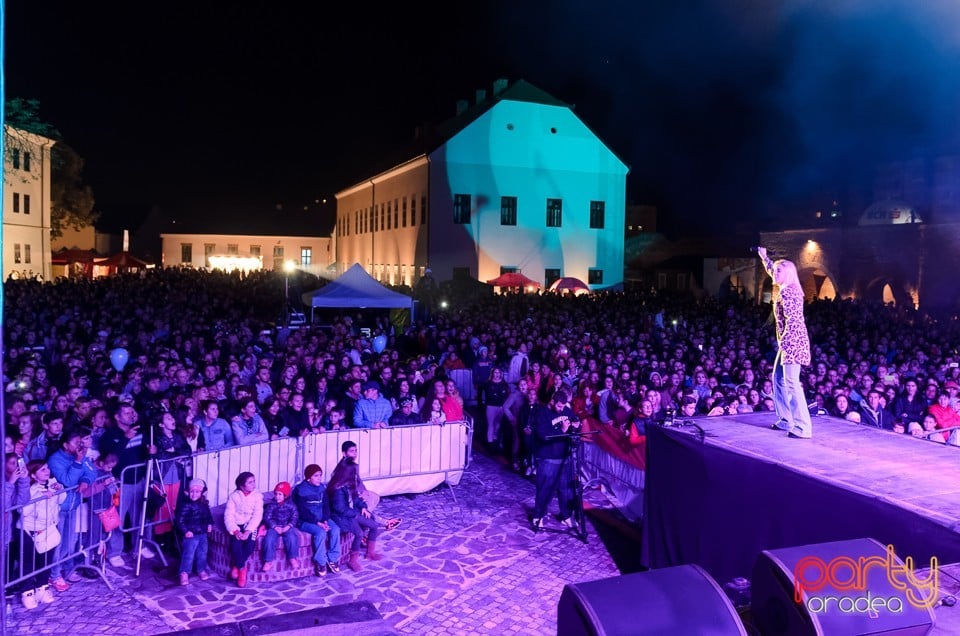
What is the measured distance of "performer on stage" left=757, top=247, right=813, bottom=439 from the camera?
727 cm

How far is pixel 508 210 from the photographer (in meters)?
34.6

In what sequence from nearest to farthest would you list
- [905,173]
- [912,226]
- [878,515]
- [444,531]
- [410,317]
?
[878,515] → [444,531] → [410,317] → [912,226] → [905,173]

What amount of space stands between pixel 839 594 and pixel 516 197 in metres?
31.8

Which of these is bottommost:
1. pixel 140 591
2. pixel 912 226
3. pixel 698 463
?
pixel 140 591

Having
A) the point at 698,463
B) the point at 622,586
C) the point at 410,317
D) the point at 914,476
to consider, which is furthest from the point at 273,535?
the point at 410,317

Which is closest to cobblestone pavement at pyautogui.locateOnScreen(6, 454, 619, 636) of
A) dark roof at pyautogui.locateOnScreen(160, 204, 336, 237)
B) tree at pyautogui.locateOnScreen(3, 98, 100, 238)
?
tree at pyautogui.locateOnScreen(3, 98, 100, 238)

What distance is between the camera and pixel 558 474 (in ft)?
28.8

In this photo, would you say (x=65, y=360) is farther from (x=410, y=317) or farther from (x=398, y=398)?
(x=410, y=317)

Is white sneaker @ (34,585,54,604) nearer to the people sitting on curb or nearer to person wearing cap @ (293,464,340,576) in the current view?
the people sitting on curb

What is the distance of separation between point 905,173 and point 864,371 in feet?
78.7

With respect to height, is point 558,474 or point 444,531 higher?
point 558,474

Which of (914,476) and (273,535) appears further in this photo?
(273,535)

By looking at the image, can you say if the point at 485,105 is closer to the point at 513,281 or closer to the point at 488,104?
the point at 488,104

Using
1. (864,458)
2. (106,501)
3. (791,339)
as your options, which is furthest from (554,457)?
(106,501)
